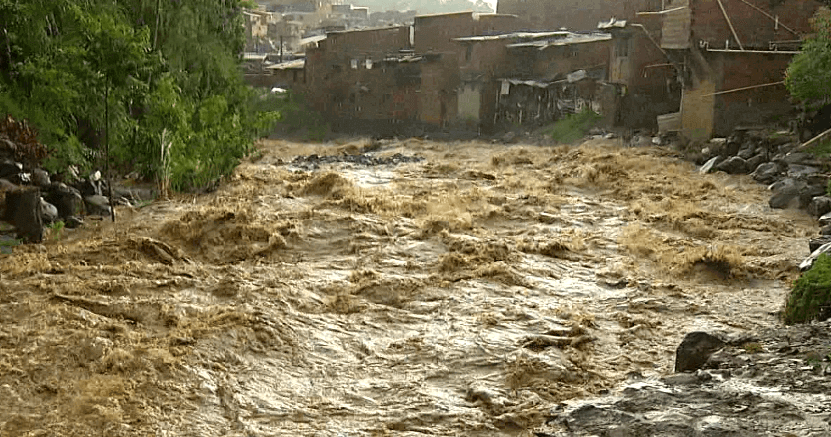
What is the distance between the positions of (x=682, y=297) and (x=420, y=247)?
4210mm

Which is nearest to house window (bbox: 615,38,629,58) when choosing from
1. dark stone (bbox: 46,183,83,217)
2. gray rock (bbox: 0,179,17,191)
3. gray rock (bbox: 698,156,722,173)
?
gray rock (bbox: 698,156,722,173)

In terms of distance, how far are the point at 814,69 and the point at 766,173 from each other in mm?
2371

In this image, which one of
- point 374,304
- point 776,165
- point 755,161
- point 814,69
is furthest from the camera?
point 755,161

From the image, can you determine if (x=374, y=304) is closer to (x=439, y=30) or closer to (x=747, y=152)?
(x=747, y=152)

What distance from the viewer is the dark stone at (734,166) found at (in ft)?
59.2

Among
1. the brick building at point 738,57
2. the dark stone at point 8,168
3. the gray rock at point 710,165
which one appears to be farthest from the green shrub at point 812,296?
the brick building at point 738,57

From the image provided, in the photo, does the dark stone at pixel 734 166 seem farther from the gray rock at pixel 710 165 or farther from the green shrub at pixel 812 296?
the green shrub at pixel 812 296

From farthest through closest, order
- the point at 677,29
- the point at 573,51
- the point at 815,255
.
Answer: the point at 573,51 → the point at 677,29 → the point at 815,255

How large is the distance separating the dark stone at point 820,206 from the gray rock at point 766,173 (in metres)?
2.98

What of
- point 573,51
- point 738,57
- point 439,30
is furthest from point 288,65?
point 738,57

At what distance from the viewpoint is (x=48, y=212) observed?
12.8 meters

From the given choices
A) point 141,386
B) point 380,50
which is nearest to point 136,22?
point 141,386

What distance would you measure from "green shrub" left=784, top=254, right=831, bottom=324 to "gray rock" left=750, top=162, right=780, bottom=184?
880 cm

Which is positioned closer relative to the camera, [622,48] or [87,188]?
[87,188]
